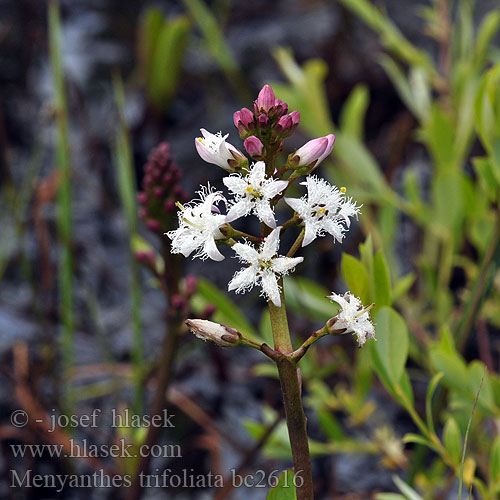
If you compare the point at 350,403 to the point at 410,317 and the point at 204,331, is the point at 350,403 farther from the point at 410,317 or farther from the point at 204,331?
the point at 204,331

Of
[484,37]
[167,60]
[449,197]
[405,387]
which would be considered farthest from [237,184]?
[167,60]

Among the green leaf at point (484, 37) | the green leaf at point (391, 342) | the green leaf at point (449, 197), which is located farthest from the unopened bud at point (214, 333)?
the green leaf at point (484, 37)

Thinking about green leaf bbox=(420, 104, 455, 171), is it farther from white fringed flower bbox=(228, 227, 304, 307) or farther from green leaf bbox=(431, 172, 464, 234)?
white fringed flower bbox=(228, 227, 304, 307)

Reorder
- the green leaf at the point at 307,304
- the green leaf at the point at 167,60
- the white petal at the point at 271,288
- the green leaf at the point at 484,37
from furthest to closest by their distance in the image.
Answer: the green leaf at the point at 167,60, the green leaf at the point at 484,37, the green leaf at the point at 307,304, the white petal at the point at 271,288

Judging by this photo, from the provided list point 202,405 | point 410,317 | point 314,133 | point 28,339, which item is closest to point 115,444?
point 202,405

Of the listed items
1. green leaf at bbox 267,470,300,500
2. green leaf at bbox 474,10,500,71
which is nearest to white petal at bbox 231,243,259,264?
green leaf at bbox 267,470,300,500

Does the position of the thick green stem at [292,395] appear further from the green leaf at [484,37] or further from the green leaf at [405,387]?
the green leaf at [484,37]

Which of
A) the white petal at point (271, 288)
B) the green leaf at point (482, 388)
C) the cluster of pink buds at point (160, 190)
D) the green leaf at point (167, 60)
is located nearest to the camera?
the white petal at point (271, 288)
